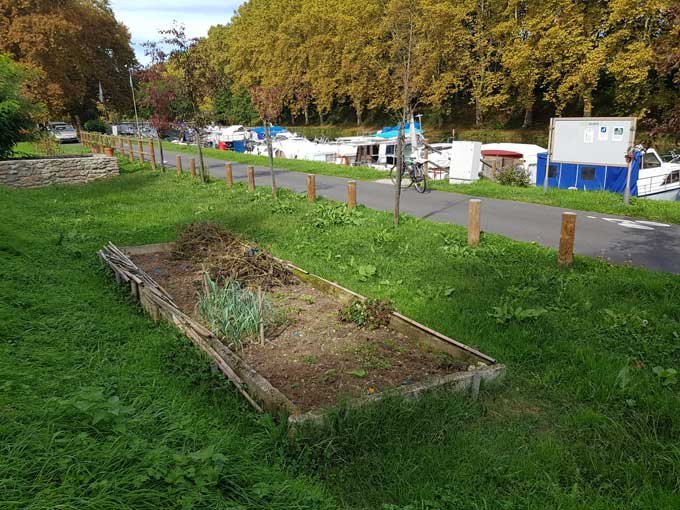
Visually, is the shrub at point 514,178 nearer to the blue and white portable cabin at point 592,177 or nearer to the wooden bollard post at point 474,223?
the blue and white portable cabin at point 592,177

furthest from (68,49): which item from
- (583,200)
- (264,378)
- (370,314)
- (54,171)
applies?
(264,378)

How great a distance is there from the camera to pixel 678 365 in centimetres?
490

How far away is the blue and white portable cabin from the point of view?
15281 mm

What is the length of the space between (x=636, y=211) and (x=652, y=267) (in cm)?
478

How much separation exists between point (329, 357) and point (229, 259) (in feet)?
9.31

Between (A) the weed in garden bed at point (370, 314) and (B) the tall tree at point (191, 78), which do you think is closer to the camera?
(A) the weed in garden bed at point (370, 314)

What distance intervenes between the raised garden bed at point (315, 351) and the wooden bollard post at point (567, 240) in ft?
11.5

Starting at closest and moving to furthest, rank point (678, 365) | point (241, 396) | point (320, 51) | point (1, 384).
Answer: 1. point (1, 384)
2. point (241, 396)
3. point (678, 365)
4. point (320, 51)

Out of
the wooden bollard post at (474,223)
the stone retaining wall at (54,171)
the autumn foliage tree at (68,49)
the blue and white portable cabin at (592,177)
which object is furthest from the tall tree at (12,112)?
the blue and white portable cabin at (592,177)

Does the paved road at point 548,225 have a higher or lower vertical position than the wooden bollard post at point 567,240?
lower

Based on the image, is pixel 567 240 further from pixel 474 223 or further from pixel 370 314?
pixel 370 314

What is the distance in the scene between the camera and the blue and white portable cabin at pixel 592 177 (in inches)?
602

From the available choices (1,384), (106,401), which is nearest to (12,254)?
(1,384)

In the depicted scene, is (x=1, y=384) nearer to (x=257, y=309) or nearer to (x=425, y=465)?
(x=257, y=309)
